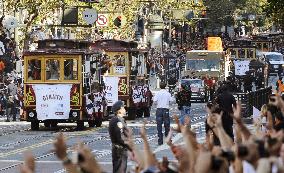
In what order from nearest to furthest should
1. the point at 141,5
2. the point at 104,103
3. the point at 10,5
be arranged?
the point at 104,103 < the point at 10,5 < the point at 141,5

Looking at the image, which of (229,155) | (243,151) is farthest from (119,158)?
(243,151)

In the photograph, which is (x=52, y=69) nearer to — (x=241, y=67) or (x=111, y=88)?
(x=111, y=88)

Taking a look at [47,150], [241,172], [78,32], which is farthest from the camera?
[78,32]

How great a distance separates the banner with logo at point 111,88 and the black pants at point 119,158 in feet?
73.1

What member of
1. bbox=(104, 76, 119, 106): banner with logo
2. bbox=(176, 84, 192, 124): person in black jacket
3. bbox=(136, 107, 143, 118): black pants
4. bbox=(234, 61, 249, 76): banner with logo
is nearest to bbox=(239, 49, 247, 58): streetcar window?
bbox=(234, 61, 249, 76): banner with logo

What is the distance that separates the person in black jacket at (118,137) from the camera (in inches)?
701

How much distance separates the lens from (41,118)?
35.2m

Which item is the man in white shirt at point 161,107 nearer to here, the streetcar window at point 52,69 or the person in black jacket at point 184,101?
the person in black jacket at point 184,101

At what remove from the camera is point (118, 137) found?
1794 cm

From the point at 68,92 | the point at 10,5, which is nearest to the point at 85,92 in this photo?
the point at 68,92

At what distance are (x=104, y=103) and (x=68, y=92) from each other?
331 cm

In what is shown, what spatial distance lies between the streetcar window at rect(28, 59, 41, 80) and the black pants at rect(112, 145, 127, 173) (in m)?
17.3

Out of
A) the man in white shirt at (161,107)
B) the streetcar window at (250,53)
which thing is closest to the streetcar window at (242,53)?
the streetcar window at (250,53)

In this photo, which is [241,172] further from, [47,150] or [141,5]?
[141,5]
